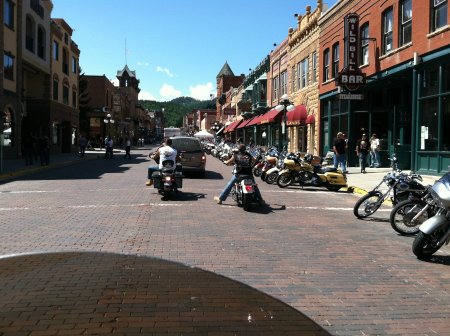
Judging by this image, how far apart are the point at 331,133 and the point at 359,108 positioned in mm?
3727

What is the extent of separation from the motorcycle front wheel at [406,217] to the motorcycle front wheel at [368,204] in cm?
144

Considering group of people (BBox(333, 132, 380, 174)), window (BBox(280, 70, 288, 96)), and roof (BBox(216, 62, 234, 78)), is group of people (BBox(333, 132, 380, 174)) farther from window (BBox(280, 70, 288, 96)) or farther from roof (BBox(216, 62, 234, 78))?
roof (BBox(216, 62, 234, 78))

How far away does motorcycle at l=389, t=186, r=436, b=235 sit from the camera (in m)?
8.53

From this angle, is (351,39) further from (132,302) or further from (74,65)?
(74,65)

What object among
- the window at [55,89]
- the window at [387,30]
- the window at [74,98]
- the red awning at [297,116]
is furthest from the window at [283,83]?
the window at [74,98]

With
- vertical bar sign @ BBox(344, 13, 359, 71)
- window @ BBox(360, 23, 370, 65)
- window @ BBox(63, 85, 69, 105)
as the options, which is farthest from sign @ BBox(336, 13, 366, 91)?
window @ BBox(63, 85, 69, 105)

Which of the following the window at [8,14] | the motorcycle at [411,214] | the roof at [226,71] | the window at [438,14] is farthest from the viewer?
the roof at [226,71]

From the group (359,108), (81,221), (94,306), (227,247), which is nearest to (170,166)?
(81,221)

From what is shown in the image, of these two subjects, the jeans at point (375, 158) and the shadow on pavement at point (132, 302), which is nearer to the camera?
the shadow on pavement at point (132, 302)

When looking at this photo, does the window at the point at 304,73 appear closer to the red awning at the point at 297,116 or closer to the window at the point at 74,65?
the red awning at the point at 297,116

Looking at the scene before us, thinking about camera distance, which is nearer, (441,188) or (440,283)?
(440,283)

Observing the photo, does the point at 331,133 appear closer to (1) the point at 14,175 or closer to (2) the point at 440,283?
(1) the point at 14,175

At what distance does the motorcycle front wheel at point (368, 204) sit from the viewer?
10.7m

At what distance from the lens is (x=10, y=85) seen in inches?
1268
